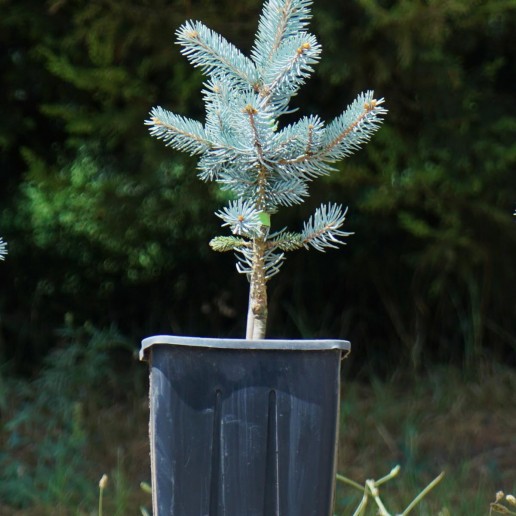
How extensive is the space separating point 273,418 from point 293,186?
0.40m

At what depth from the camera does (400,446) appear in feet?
9.70

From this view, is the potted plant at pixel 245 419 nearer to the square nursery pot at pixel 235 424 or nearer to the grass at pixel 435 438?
the square nursery pot at pixel 235 424

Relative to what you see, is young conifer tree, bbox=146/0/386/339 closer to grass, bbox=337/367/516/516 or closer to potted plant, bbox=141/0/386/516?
potted plant, bbox=141/0/386/516

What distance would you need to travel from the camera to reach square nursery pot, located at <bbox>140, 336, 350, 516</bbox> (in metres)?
1.40

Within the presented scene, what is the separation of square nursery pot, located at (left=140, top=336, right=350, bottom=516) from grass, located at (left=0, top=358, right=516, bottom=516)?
3.87 ft

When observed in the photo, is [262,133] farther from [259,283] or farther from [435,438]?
[435,438]

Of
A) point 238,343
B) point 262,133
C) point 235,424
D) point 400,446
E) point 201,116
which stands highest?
point 201,116

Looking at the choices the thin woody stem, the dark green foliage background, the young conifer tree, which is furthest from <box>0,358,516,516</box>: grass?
the young conifer tree

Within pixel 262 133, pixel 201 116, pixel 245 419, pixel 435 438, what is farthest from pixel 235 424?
pixel 435 438

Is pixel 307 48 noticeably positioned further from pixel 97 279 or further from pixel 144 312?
pixel 144 312

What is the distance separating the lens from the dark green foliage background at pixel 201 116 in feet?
8.79

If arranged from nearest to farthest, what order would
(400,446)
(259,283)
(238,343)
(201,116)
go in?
(238,343) → (259,283) → (201,116) → (400,446)

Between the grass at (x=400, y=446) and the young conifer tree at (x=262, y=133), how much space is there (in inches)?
49.5

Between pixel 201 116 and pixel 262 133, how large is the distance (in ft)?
4.58
